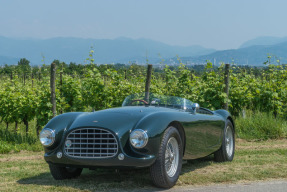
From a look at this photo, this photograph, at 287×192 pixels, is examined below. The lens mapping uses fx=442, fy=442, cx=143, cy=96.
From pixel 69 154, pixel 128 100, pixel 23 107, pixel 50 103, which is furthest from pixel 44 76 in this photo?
pixel 69 154

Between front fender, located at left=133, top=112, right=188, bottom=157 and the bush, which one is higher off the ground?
front fender, located at left=133, top=112, right=188, bottom=157

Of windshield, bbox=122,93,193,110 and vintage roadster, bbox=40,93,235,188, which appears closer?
vintage roadster, bbox=40,93,235,188

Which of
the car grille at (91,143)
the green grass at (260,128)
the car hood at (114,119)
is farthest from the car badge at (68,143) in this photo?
the green grass at (260,128)

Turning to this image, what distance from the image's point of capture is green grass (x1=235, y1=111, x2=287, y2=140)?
12.7 m

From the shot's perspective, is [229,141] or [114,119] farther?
[229,141]

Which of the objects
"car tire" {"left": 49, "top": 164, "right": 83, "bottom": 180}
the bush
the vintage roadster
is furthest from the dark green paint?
the bush

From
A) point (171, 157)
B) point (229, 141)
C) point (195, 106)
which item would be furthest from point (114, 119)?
point (229, 141)

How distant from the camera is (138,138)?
5.84 metres

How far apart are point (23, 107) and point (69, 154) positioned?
8.88m

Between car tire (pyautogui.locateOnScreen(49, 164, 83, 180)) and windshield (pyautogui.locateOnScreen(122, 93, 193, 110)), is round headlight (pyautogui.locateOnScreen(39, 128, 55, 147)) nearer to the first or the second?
car tire (pyautogui.locateOnScreen(49, 164, 83, 180))

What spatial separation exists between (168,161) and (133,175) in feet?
3.07

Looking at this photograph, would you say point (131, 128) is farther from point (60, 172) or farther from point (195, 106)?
point (195, 106)

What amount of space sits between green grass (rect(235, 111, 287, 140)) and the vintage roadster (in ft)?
19.8

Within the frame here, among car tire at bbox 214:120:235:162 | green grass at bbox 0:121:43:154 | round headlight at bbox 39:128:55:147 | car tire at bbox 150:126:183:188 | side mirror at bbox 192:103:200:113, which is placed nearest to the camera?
car tire at bbox 150:126:183:188
